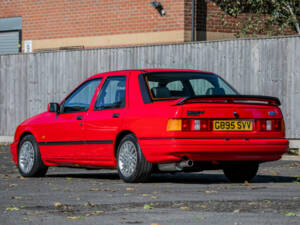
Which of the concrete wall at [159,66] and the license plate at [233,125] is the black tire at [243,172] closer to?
the license plate at [233,125]

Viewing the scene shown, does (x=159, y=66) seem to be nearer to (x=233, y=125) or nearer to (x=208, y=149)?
(x=233, y=125)

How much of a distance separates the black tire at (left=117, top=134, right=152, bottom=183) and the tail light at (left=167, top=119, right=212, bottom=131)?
651 millimetres

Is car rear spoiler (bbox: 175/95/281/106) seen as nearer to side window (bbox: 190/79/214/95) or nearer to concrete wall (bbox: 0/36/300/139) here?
side window (bbox: 190/79/214/95)

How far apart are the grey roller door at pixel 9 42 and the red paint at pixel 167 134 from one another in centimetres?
1883

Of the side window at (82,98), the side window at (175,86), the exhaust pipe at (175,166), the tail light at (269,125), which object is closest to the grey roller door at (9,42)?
the side window at (82,98)

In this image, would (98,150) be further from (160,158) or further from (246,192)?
(246,192)

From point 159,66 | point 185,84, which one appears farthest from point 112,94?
point 159,66

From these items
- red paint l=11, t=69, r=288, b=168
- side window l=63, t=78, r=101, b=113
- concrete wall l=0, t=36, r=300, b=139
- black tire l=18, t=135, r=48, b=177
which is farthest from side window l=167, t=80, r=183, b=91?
concrete wall l=0, t=36, r=300, b=139

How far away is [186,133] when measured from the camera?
10516 millimetres

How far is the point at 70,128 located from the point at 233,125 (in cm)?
273

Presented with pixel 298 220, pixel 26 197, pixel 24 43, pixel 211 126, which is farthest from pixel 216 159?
pixel 24 43

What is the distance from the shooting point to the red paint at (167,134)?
34.6 feet

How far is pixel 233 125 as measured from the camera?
35.4 ft

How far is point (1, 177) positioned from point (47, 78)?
10633 mm
